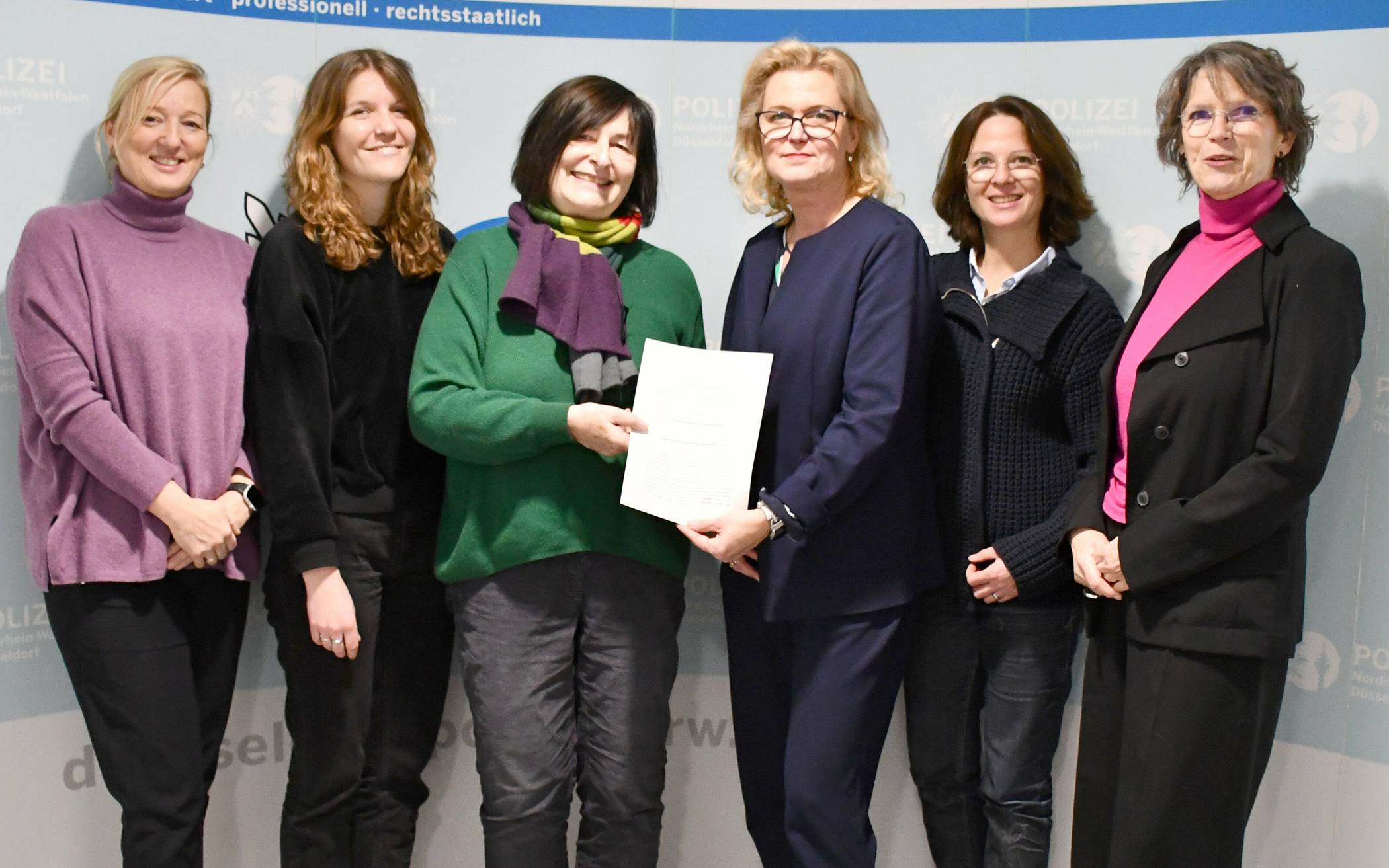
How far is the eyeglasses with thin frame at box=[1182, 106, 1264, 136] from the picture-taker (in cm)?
214

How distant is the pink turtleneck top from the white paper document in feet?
2.45

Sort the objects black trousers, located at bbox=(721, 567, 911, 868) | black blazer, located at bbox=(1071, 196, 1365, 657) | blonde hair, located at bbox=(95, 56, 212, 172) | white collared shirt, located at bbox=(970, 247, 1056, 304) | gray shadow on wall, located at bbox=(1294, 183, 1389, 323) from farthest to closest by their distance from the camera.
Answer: gray shadow on wall, located at bbox=(1294, 183, 1389, 323)
white collared shirt, located at bbox=(970, 247, 1056, 304)
blonde hair, located at bbox=(95, 56, 212, 172)
black trousers, located at bbox=(721, 567, 911, 868)
black blazer, located at bbox=(1071, 196, 1365, 657)

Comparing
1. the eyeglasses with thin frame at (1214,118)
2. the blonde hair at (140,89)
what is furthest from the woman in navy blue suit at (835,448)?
the blonde hair at (140,89)

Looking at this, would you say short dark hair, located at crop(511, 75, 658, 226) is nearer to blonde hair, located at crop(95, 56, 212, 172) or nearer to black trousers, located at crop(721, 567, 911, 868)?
blonde hair, located at crop(95, 56, 212, 172)

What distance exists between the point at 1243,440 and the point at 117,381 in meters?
2.30

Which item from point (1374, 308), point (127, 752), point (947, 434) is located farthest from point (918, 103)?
point (127, 752)

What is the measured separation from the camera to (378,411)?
8.02 feet

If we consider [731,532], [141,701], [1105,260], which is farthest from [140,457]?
[1105,260]

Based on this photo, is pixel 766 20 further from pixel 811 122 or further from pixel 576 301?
pixel 576 301

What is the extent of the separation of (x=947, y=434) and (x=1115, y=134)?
106 centimetres

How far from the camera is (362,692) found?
2.47m

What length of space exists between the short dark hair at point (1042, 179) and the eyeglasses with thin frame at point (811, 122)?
47 cm

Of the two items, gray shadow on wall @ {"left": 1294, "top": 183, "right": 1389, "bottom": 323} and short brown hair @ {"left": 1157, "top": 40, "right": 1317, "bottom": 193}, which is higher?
short brown hair @ {"left": 1157, "top": 40, "right": 1317, "bottom": 193}

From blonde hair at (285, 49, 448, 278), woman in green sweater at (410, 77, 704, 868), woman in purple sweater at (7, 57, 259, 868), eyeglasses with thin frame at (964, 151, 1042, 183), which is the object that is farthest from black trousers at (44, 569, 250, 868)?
eyeglasses with thin frame at (964, 151, 1042, 183)
